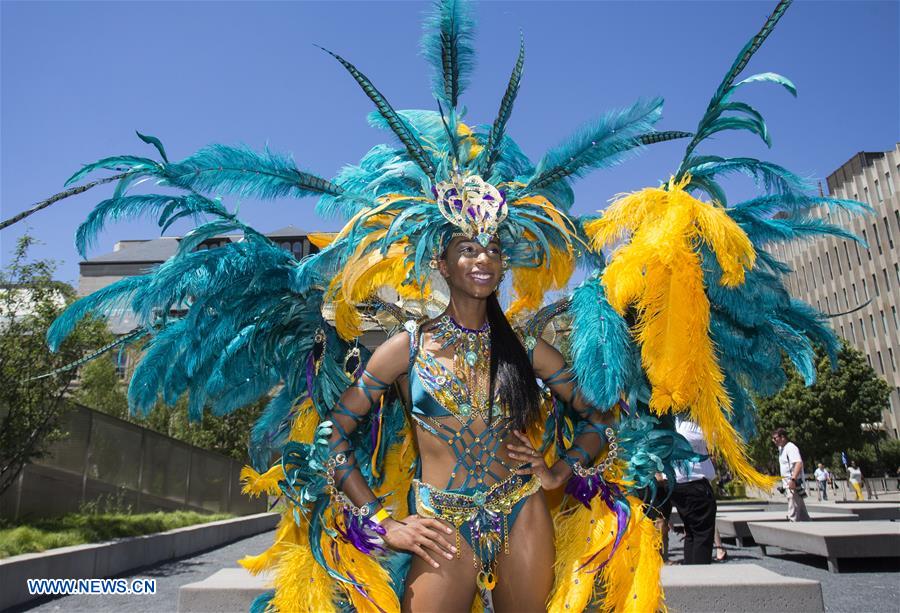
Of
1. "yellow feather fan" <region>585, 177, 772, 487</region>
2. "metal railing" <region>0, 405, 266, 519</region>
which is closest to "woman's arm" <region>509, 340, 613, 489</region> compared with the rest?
"yellow feather fan" <region>585, 177, 772, 487</region>

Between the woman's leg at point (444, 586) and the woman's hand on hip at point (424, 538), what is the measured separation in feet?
0.14

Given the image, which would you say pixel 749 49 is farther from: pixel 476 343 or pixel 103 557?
pixel 103 557

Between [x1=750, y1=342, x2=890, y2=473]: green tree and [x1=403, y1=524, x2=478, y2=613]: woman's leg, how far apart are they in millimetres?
30589

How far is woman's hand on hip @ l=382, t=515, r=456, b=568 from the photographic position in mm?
2637

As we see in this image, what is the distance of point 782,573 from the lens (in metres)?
7.34

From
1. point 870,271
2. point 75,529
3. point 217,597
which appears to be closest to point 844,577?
point 217,597

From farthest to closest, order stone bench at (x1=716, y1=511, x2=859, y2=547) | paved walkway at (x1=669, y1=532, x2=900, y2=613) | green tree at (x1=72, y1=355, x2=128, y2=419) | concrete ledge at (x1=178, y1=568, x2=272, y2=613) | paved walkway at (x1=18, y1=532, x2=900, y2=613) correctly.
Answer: green tree at (x1=72, y1=355, x2=128, y2=419)
stone bench at (x1=716, y1=511, x2=859, y2=547)
paved walkway at (x1=18, y1=532, x2=900, y2=613)
paved walkway at (x1=669, y1=532, x2=900, y2=613)
concrete ledge at (x1=178, y1=568, x2=272, y2=613)

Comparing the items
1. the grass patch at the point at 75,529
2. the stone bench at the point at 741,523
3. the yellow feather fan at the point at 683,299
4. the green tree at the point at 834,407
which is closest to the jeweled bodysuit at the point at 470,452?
the yellow feather fan at the point at 683,299

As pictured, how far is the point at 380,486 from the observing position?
3.31 m

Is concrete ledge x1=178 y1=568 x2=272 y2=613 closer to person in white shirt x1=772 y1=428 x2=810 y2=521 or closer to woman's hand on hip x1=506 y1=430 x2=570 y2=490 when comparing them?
woman's hand on hip x1=506 y1=430 x2=570 y2=490

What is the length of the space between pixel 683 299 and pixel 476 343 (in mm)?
933

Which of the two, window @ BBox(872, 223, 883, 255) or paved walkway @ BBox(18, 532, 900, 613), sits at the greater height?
window @ BBox(872, 223, 883, 255)

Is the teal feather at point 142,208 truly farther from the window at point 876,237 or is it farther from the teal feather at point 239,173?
the window at point 876,237

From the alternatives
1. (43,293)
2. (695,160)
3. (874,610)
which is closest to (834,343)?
(695,160)
